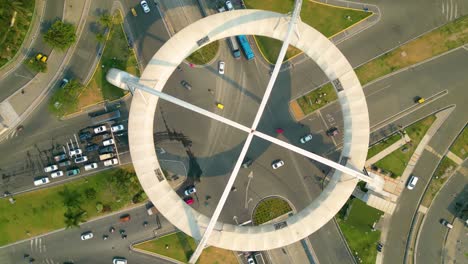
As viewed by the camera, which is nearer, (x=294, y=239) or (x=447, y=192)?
(x=294, y=239)

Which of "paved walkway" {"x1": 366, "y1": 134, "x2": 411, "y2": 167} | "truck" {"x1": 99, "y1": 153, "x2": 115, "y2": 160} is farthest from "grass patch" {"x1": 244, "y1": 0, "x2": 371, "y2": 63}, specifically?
"truck" {"x1": 99, "y1": 153, "x2": 115, "y2": 160}

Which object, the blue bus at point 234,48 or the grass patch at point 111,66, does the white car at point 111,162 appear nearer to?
the grass patch at point 111,66

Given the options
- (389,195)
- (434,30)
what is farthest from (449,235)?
(434,30)

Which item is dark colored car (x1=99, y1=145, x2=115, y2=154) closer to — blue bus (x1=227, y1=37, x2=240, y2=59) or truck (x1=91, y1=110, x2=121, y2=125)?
truck (x1=91, y1=110, x2=121, y2=125)

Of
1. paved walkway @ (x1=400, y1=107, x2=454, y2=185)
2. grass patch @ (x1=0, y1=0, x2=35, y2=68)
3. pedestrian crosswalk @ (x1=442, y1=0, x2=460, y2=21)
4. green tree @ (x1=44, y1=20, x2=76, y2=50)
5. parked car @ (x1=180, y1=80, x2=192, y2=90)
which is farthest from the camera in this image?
pedestrian crosswalk @ (x1=442, y1=0, x2=460, y2=21)

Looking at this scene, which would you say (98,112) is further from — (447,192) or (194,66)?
(447,192)
